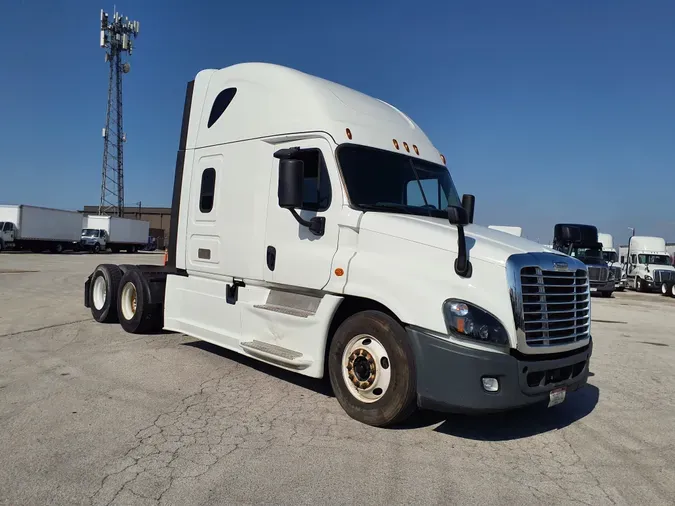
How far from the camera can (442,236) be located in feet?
14.6

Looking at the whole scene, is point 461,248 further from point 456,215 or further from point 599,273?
point 599,273

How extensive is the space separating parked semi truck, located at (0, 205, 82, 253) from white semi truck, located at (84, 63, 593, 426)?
3443 cm

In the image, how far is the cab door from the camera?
512 cm

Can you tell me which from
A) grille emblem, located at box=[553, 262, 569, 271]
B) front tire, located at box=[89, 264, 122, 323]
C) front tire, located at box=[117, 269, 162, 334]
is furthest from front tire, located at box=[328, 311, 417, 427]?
front tire, located at box=[89, 264, 122, 323]

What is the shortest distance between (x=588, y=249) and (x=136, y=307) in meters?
22.9

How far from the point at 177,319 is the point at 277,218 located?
Result: 239cm

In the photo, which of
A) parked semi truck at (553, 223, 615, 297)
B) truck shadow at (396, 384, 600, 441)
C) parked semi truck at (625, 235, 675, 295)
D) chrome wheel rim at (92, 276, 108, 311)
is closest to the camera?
truck shadow at (396, 384, 600, 441)

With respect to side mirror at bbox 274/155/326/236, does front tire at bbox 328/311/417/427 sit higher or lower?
lower

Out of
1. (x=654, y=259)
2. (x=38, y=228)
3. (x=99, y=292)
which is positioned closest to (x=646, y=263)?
(x=654, y=259)

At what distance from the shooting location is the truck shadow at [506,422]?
474cm

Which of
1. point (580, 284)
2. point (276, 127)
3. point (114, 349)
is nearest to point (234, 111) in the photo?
point (276, 127)

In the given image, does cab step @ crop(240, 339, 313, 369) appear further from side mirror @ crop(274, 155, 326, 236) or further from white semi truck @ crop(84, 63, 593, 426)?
side mirror @ crop(274, 155, 326, 236)

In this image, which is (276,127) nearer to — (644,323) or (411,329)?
(411,329)

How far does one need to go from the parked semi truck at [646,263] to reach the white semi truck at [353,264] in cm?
2760
